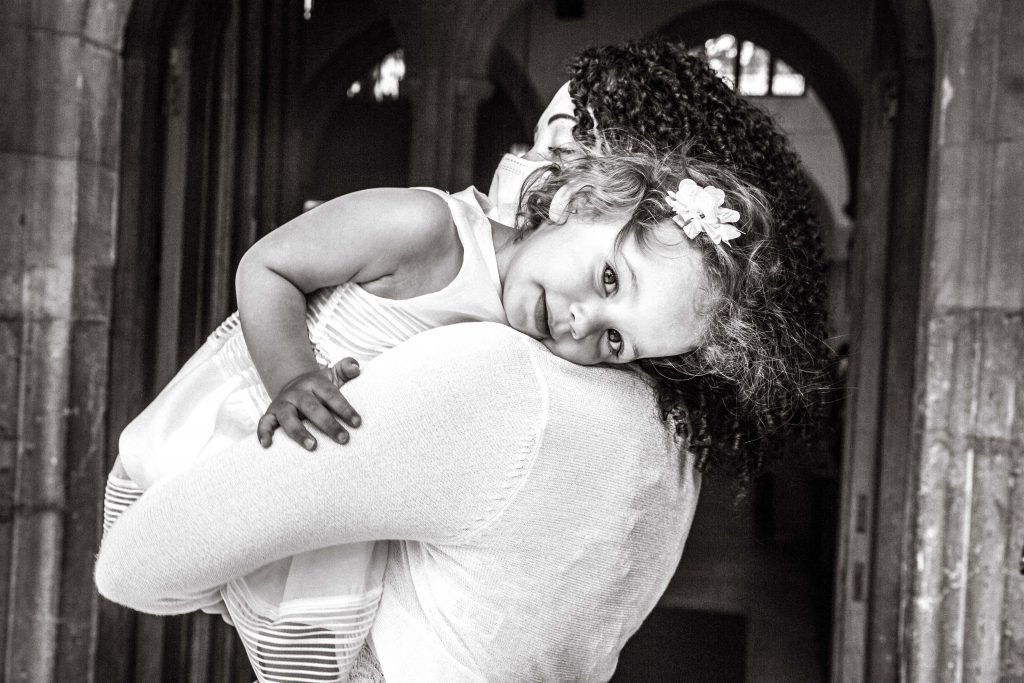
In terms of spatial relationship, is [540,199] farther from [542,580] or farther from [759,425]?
[542,580]

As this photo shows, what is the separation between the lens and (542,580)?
3.36 ft

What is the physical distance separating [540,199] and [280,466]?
54cm

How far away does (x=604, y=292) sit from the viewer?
3.96 feet

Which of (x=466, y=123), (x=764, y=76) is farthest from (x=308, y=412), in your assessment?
(x=764, y=76)

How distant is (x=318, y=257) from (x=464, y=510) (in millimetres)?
417

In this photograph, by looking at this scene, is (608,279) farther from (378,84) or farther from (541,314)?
(378,84)

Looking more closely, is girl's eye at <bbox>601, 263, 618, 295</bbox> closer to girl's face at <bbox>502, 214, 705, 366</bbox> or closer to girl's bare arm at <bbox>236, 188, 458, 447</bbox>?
girl's face at <bbox>502, 214, 705, 366</bbox>

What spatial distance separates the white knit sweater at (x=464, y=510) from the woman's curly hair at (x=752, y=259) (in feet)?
0.34

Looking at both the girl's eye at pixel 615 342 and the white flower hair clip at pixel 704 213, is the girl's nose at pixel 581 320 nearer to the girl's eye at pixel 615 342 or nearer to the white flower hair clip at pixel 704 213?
the girl's eye at pixel 615 342

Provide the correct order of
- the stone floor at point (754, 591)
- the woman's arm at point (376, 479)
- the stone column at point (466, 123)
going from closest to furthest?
1. the woman's arm at point (376, 479)
2. the stone column at point (466, 123)
3. the stone floor at point (754, 591)

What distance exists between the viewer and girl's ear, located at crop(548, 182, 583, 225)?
4.06 ft

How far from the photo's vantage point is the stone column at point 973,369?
2.48m

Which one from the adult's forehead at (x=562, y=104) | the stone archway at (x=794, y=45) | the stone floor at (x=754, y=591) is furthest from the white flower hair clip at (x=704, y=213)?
the stone archway at (x=794, y=45)

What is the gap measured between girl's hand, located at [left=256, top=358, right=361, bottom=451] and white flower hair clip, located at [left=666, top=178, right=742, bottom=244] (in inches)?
18.9
